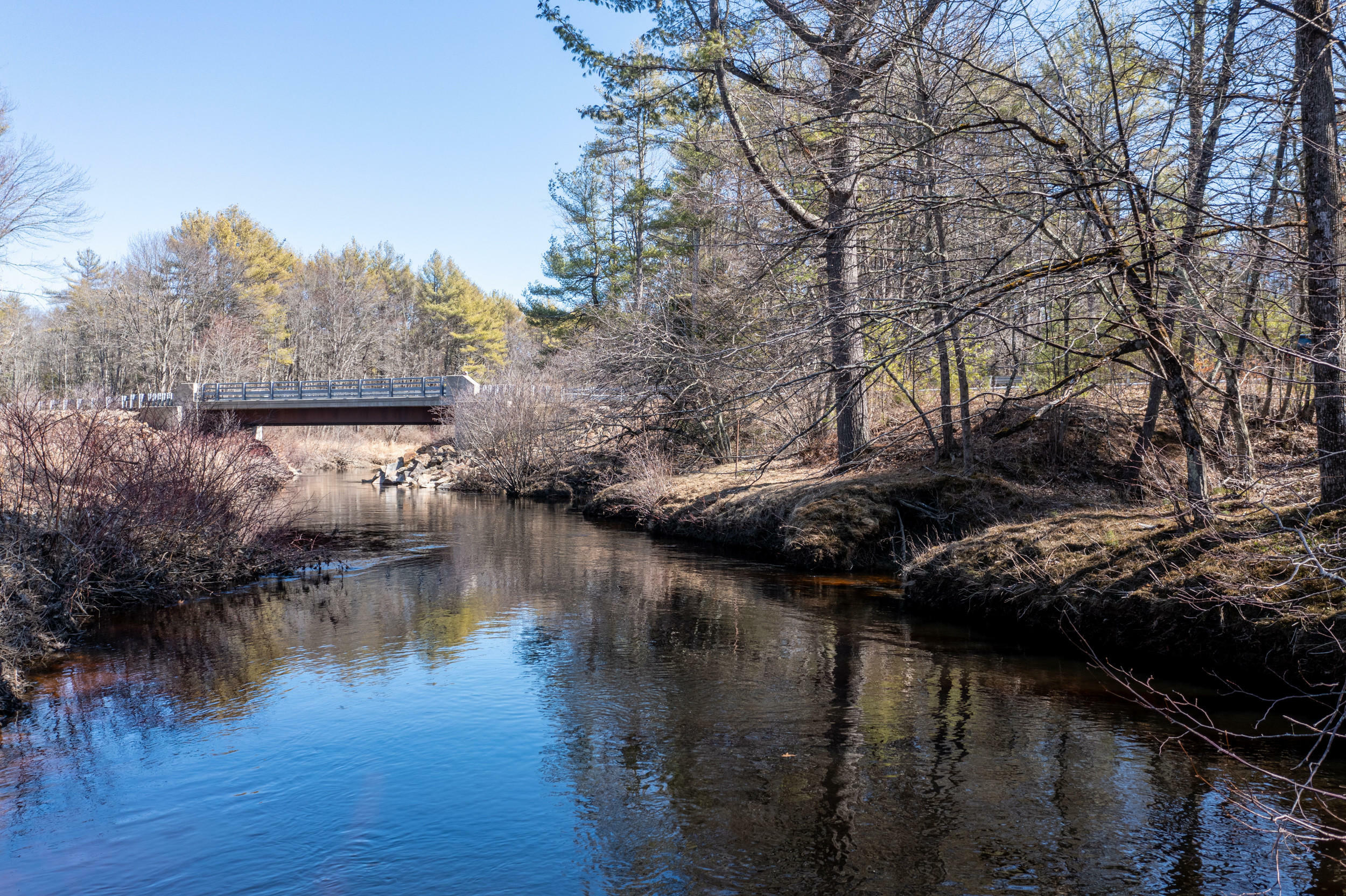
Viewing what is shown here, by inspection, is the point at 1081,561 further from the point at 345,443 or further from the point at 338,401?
the point at 345,443

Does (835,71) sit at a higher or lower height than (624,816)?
higher

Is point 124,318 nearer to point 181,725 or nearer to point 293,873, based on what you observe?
point 181,725

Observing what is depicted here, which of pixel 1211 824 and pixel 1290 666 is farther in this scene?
pixel 1290 666

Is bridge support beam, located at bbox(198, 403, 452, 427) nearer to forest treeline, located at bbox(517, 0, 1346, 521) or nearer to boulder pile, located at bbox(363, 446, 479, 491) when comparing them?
boulder pile, located at bbox(363, 446, 479, 491)

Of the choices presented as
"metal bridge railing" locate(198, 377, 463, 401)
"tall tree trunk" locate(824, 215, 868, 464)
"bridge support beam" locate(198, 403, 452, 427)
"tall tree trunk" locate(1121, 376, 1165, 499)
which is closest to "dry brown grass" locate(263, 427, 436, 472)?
"bridge support beam" locate(198, 403, 452, 427)

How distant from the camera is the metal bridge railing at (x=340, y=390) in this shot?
3897cm

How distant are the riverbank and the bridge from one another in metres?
22.9

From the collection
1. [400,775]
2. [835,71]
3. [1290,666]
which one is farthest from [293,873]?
[835,71]

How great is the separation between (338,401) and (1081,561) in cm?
3511

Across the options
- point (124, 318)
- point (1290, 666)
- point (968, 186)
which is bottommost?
point (1290, 666)

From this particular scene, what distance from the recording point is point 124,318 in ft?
173

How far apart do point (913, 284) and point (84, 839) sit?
338 inches

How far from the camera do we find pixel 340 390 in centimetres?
4006

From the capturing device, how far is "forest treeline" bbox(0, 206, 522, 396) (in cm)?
5303
